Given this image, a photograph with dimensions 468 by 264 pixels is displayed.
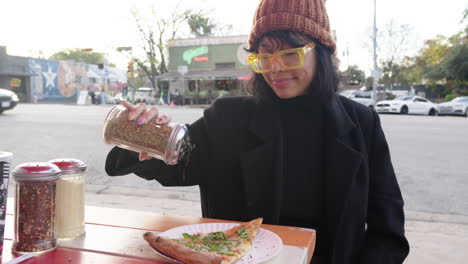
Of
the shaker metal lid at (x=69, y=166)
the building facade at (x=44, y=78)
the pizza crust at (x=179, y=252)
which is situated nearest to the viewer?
the pizza crust at (x=179, y=252)

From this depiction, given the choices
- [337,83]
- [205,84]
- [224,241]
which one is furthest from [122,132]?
[205,84]

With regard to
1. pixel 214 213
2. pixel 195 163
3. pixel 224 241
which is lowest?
pixel 214 213

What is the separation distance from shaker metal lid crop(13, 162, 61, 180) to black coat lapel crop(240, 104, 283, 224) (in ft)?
2.93

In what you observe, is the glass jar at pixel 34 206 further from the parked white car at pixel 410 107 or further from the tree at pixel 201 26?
the tree at pixel 201 26

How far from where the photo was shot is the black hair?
1.81 metres

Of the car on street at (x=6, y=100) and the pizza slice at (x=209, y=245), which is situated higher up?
the car on street at (x=6, y=100)

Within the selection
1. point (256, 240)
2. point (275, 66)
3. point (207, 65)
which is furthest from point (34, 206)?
point (207, 65)

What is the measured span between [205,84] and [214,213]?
31.7m

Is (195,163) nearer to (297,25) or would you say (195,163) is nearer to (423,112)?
(297,25)

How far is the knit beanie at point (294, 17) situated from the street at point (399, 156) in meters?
3.18

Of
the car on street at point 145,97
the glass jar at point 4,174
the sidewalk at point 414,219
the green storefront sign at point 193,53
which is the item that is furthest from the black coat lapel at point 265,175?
the green storefront sign at point 193,53

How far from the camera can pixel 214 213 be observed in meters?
2.04

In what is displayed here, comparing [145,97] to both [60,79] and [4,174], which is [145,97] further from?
[4,174]

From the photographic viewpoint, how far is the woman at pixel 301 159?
5.85 feet
